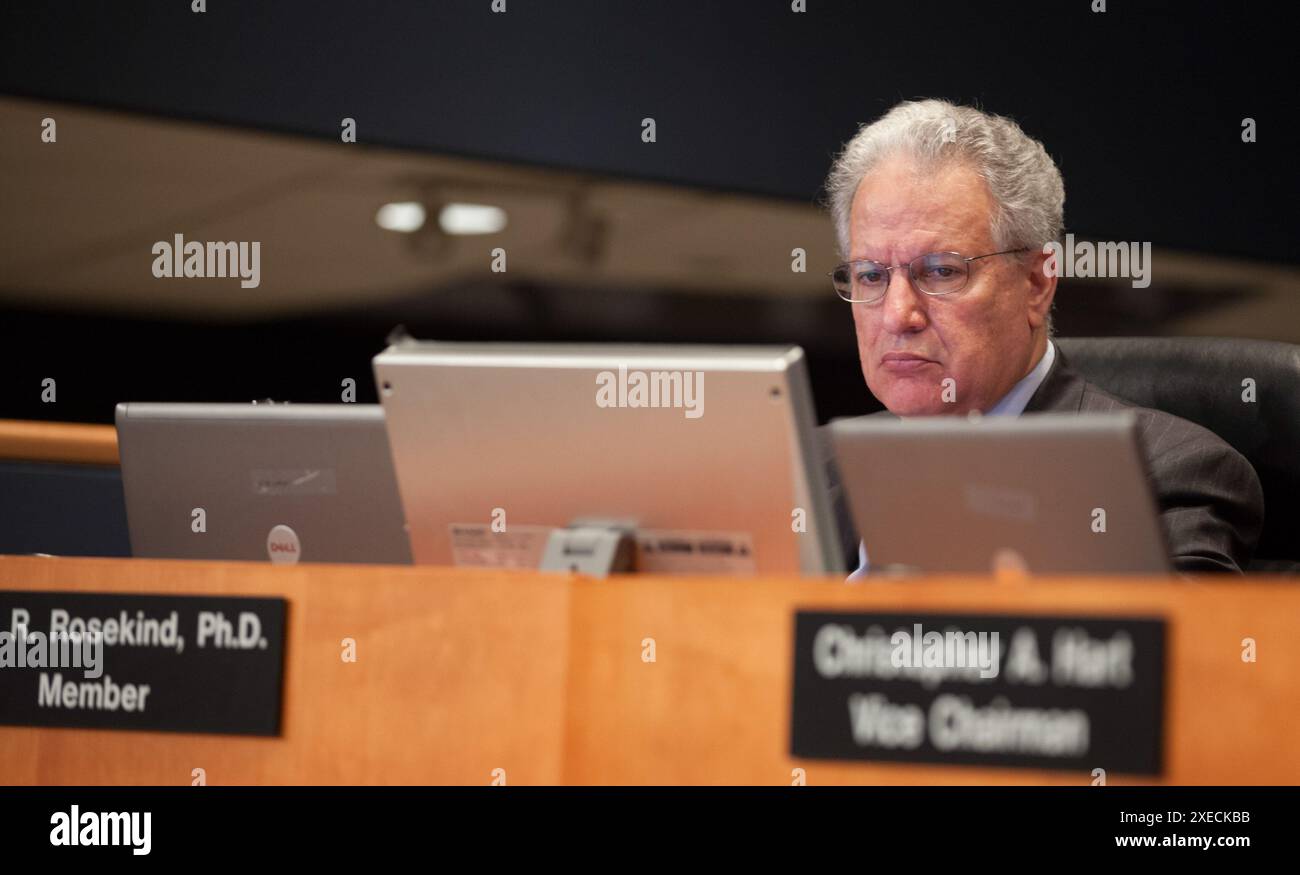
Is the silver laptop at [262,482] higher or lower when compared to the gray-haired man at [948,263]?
lower

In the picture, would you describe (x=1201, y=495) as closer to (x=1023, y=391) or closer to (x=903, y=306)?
(x=1023, y=391)

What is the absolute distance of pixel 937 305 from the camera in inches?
80.9

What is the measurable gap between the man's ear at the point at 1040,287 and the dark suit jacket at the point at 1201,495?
0.34 metres

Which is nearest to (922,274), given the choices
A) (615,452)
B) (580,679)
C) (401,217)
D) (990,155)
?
(990,155)

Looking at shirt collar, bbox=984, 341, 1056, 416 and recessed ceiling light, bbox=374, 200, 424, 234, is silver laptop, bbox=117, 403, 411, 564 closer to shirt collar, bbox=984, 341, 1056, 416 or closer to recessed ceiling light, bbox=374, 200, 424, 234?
shirt collar, bbox=984, 341, 1056, 416

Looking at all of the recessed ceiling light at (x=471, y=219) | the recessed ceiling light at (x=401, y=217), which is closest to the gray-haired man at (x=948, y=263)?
the recessed ceiling light at (x=471, y=219)

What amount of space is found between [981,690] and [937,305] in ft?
4.20

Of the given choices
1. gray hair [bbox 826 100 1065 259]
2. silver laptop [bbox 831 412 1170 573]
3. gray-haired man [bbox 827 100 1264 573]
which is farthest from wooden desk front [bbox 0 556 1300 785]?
gray hair [bbox 826 100 1065 259]

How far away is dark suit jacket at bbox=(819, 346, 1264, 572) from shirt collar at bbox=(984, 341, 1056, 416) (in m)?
0.25

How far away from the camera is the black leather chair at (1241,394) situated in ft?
6.05

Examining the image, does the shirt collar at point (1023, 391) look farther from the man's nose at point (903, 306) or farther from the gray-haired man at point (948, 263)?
the man's nose at point (903, 306)

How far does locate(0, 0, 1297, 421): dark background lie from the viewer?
312 centimetres
